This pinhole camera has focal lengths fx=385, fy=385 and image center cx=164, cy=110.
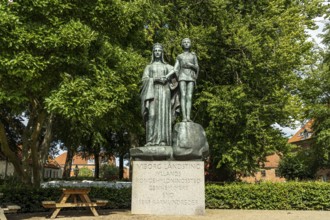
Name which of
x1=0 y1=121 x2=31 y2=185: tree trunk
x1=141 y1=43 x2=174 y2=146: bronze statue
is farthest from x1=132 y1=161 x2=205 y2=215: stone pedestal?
x1=0 y1=121 x2=31 y2=185: tree trunk

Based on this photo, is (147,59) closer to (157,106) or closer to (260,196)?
(157,106)

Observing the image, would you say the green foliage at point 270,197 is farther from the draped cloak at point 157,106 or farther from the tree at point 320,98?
the tree at point 320,98

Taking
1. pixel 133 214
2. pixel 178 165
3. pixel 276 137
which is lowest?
pixel 133 214

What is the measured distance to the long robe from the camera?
10586 mm

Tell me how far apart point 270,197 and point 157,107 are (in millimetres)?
6483

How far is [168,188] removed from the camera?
10.0 m

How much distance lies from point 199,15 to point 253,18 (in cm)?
265

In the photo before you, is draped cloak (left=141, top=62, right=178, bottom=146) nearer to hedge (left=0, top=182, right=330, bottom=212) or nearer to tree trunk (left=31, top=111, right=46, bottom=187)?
hedge (left=0, top=182, right=330, bottom=212)

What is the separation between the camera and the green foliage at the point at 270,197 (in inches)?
566

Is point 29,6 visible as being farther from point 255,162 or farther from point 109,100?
point 255,162

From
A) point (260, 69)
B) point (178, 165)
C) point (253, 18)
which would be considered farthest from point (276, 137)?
point (178, 165)

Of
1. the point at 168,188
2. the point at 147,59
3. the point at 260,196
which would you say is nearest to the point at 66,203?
the point at 168,188

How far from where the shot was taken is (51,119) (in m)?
20.1

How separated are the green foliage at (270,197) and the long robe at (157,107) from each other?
487cm
